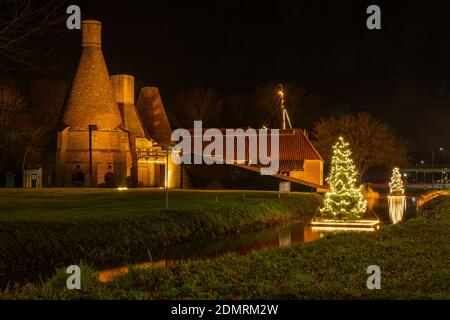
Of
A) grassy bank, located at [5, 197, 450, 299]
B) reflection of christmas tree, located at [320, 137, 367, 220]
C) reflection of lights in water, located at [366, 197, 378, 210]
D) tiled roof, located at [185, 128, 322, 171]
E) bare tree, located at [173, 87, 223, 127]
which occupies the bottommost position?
reflection of lights in water, located at [366, 197, 378, 210]

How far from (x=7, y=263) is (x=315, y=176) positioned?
132ft

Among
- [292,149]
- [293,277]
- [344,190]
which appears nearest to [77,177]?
[292,149]

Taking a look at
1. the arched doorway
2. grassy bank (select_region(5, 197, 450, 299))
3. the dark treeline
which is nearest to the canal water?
grassy bank (select_region(5, 197, 450, 299))

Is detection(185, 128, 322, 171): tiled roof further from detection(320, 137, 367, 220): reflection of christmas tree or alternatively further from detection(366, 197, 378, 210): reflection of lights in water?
detection(320, 137, 367, 220): reflection of christmas tree

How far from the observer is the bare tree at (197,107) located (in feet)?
230

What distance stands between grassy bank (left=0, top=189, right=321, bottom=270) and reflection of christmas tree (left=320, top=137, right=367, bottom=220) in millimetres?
3527

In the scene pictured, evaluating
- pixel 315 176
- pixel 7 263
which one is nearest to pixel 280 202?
pixel 7 263

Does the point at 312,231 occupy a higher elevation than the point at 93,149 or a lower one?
lower

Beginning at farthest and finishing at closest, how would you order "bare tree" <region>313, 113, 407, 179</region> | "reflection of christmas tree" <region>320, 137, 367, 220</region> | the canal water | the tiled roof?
"bare tree" <region>313, 113, 407, 179</region> < the tiled roof < "reflection of christmas tree" <region>320, 137, 367, 220</region> < the canal water

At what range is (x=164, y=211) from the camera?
77.6ft

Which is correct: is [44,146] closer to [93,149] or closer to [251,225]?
[93,149]

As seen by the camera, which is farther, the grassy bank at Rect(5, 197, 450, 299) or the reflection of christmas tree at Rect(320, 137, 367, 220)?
the reflection of christmas tree at Rect(320, 137, 367, 220)

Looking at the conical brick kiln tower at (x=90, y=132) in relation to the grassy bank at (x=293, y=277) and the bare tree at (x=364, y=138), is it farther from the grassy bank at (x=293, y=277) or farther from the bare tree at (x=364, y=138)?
the grassy bank at (x=293, y=277)

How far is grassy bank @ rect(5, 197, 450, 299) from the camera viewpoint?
856 centimetres
